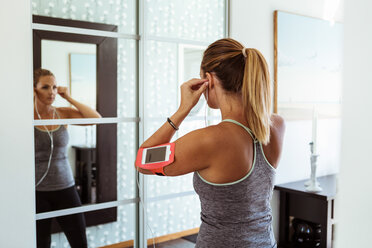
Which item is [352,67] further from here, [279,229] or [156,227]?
[279,229]

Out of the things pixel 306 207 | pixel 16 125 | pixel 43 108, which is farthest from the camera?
pixel 306 207

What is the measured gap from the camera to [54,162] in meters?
1.96

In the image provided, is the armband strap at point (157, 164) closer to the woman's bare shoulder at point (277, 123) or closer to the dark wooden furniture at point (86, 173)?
the woman's bare shoulder at point (277, 123)

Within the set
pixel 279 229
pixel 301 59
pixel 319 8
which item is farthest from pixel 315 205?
pixel 319 8

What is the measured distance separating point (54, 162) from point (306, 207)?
6.17 feet

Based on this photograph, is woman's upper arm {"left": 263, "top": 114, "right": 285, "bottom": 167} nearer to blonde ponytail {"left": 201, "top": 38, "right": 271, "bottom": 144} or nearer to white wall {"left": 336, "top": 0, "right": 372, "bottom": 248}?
blonde ponytail {"left": 201, "top": 38, "right": 271, "bottom": 144}

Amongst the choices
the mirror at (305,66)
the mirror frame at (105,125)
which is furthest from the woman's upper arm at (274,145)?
the mirror at (305,66)

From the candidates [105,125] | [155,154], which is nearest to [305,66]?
[105,125]

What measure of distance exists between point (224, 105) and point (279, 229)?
84.3 inches

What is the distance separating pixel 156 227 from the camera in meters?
2.37

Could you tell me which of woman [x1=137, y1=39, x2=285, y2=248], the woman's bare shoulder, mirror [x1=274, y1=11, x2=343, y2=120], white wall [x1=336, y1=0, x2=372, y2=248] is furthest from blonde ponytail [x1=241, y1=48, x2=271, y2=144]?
mirror [x1=274, y1=11, x2=343, y2=120]

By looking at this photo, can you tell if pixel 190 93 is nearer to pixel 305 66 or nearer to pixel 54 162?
pixel 54 162

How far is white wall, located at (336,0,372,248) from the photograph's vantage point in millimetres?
379

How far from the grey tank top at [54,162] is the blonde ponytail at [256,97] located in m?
1.10
